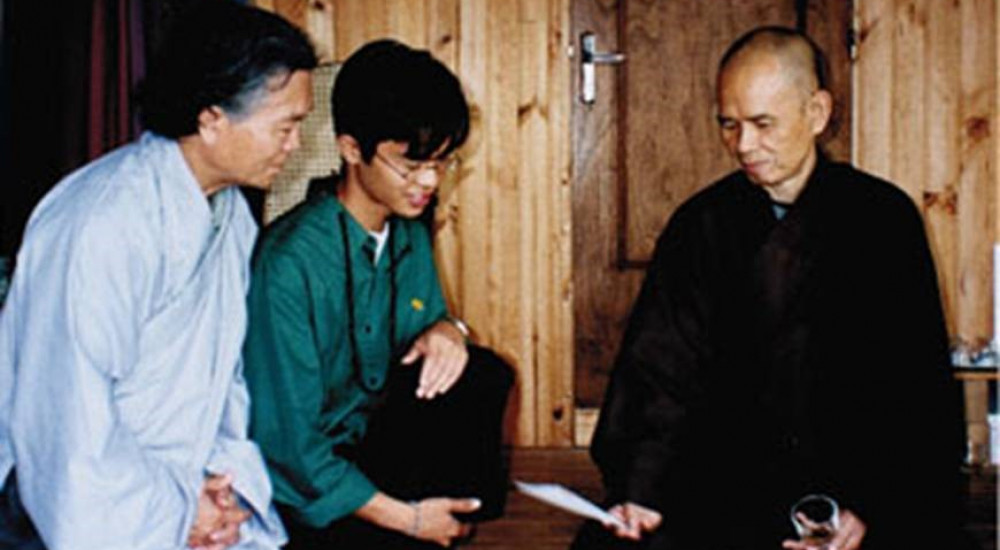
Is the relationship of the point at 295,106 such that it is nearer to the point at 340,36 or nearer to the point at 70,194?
the point at 70,194

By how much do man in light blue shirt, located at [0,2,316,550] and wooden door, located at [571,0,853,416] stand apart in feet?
6.46

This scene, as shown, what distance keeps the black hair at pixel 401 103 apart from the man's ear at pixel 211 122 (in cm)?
29

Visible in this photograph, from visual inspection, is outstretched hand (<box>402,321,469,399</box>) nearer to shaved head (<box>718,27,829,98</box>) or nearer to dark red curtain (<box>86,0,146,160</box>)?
shaved head (<box>718,27,829,98</box>)

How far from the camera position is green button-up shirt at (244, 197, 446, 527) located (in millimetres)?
1848

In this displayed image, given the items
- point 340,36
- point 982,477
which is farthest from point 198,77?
point 982,477

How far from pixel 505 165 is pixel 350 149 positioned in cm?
173

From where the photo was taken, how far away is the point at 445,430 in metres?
1.99

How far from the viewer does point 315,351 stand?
1879 millimetres

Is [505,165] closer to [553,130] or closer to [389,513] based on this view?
[553,130]

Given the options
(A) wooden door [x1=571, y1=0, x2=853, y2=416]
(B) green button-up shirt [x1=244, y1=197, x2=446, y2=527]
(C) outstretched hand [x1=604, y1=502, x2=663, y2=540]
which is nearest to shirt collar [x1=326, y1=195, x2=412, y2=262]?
(B) green button-up shirt [x1=244, y1=197, x2=446, y2=527]

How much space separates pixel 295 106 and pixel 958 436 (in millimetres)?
1244

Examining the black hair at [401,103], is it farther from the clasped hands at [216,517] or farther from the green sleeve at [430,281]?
the clasped hands at [216,517]

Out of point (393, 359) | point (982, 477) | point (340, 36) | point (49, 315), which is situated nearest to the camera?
point (49, 315)

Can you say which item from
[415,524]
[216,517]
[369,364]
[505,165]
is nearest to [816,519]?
[415,524]
